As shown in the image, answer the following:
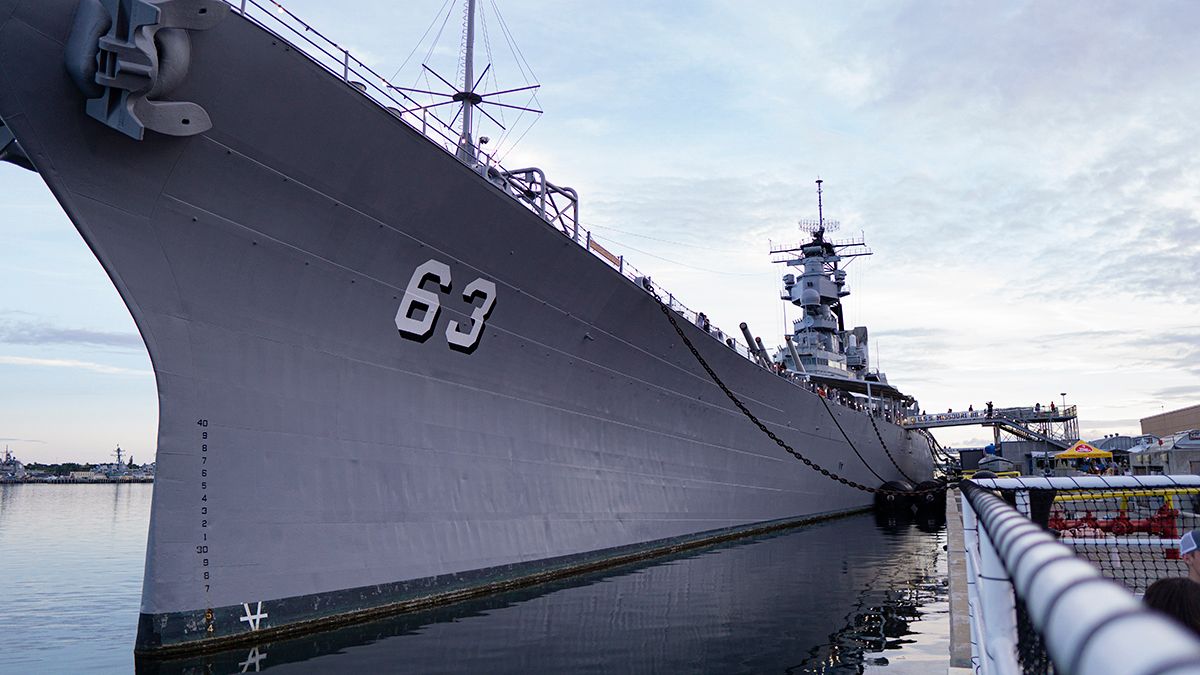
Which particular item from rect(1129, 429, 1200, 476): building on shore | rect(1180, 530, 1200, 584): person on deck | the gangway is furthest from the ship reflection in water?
the gangway

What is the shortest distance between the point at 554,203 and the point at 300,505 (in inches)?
224

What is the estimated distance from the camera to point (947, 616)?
9562mm

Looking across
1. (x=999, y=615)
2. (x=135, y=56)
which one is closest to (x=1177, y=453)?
(x=999, y=615)

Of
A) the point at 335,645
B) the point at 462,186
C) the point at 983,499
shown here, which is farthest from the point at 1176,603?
the point at 462,186

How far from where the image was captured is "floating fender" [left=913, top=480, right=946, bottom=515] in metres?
29.0

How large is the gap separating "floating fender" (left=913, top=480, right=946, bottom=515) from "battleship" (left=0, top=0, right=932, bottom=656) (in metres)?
20.1

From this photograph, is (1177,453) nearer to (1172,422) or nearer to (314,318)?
(314,318)

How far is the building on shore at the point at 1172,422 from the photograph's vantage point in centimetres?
3941

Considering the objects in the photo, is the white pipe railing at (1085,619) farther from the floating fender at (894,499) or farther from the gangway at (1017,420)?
the gangway at (1017,420)

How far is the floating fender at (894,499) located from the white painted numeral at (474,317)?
2131 centimetres

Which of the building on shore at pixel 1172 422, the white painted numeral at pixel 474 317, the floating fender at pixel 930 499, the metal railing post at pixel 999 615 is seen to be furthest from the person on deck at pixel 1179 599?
the building on shore at pixel 1172 422

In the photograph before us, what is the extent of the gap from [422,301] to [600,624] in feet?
13.5

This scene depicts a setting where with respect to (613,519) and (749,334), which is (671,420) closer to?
(613,519)

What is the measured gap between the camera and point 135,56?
6.19m
